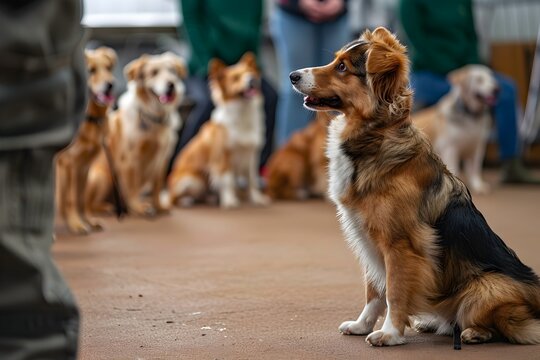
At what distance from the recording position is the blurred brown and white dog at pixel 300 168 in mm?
7520

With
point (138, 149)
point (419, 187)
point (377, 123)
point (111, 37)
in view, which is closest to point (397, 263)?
point (419, 187)

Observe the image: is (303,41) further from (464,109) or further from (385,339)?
(385,339)

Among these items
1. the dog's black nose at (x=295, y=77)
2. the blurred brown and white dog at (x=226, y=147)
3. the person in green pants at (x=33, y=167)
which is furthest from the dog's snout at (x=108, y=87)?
the person in green pants at (x=33, y=167)

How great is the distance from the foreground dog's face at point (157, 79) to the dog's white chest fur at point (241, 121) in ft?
2.46

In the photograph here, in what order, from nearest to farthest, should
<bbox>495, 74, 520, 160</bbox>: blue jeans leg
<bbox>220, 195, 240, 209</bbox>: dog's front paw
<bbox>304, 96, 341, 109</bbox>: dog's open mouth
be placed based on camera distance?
<bbox>304, 96, 341, 109</bbox>: dog's open mouth
<bbox>220, 195, 240, 209</bbox>: dog's front paw
<bbox>495, 74, 520, 160</bbox>: blue jeans leg

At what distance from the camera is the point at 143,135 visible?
642 centimetres

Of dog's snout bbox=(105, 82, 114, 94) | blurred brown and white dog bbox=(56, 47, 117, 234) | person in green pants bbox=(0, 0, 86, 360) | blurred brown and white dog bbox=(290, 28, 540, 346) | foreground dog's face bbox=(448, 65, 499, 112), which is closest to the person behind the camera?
person in green pants bbox=(0, 0, 86, 360)

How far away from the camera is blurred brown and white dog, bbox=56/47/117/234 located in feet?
17.9

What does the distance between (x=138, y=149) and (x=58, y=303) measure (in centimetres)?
497

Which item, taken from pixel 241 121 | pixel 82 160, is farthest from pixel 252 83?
pixel 82 160

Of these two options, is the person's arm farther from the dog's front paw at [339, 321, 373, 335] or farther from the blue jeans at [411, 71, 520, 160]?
the dog's front paw at [339, 321, 373, 335]

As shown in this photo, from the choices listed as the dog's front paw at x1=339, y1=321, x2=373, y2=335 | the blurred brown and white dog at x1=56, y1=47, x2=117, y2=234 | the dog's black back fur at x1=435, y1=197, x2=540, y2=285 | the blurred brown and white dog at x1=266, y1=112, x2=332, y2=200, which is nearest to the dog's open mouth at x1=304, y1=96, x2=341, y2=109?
the dog's black back fur at x1=435, y1=197, x2=540, y2=285

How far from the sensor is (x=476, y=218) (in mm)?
2555

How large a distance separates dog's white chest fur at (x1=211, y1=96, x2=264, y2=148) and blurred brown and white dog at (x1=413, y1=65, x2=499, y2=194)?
1491 mm
